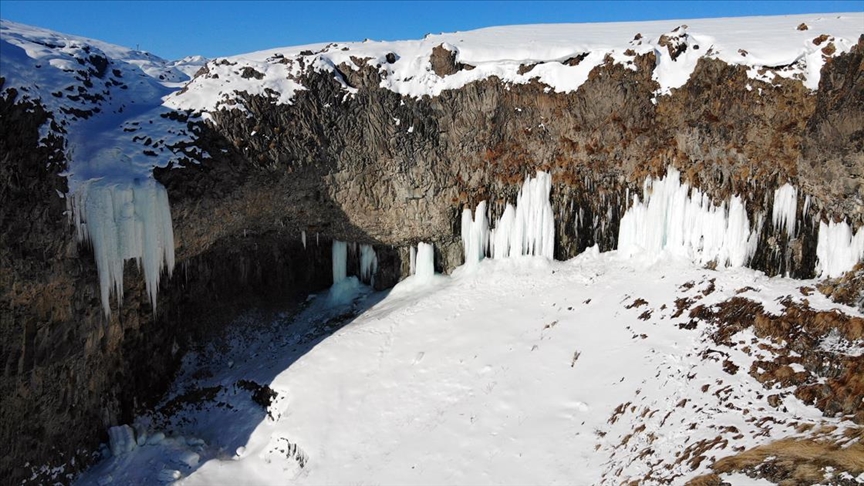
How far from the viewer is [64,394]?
15.9 m

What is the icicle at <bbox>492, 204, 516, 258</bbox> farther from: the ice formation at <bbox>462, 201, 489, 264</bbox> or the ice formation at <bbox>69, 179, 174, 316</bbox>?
the ice formation at <bbox>69, 179, 174, 316</bbox>

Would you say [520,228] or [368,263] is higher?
[520,228]

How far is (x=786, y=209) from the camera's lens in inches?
643

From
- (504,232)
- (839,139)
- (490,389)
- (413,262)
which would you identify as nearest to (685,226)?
(839,139)

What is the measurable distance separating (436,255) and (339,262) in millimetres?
3679

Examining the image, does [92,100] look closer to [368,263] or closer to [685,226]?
[368,263]

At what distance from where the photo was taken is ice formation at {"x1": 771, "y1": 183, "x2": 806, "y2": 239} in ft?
53.2

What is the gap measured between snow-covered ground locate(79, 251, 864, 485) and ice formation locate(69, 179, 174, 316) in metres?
4.21

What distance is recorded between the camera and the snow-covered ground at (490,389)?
11422mm

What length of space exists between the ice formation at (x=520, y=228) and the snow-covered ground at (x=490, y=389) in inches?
19.5

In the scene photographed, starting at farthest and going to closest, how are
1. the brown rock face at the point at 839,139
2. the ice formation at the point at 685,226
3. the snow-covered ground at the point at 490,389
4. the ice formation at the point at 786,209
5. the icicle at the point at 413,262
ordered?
Result: the icicle at the point at 413,262 < the ice formation at the point at 685,226 < the ice formation at the point at 786,209 < the brown rock face at the point at 839,139 < the snow-covered ground at the point at 490,389

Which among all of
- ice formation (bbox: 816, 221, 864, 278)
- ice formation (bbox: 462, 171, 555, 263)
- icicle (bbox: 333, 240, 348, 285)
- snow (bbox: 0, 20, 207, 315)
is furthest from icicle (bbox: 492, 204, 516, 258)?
snow (bbox: 0, 20, 207, 315)

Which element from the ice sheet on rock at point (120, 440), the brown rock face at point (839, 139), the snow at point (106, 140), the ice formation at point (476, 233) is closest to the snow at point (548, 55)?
the brown rock face at point (839, 139)

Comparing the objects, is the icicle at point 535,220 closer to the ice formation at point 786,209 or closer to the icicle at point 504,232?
the icicle at point 504,232
